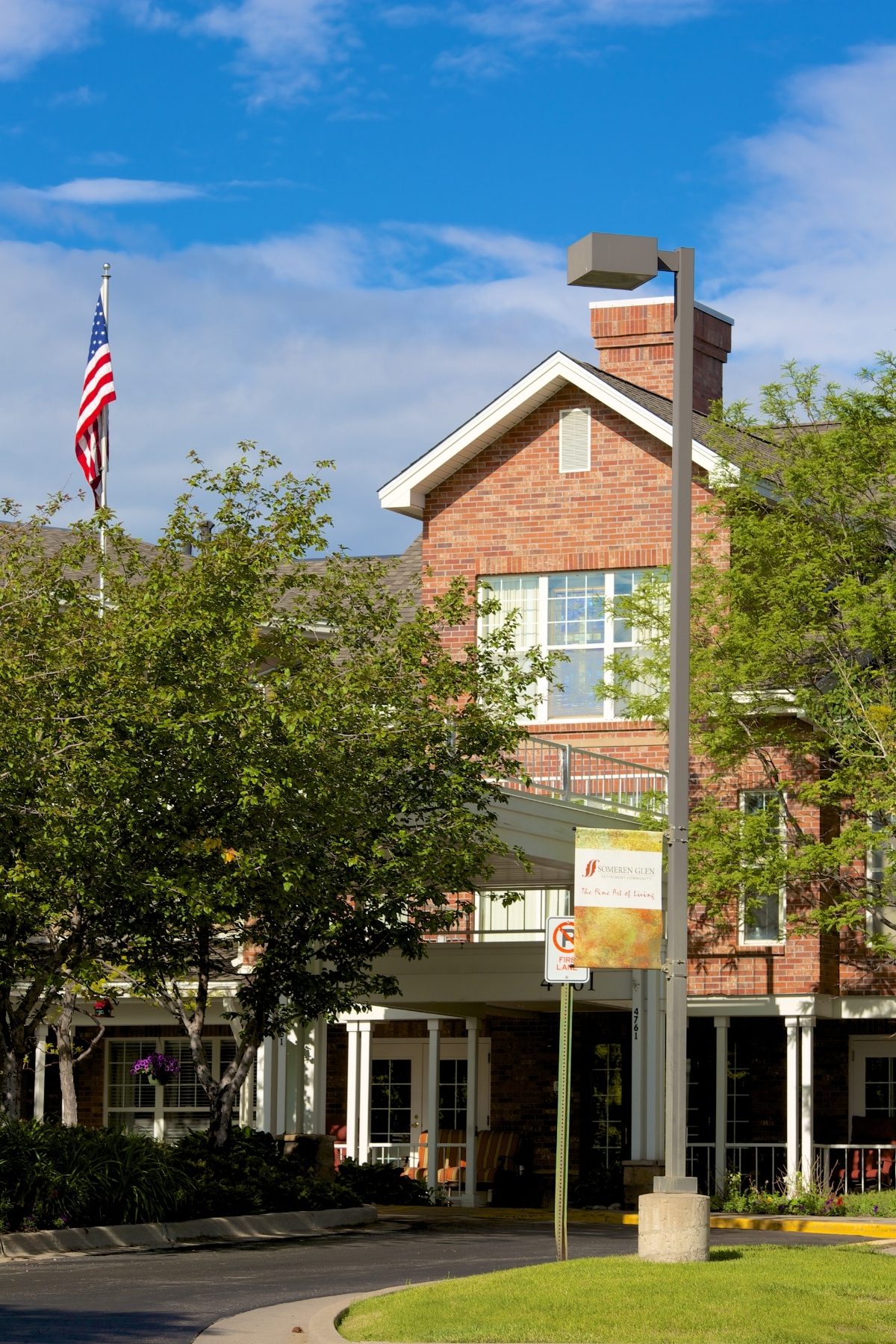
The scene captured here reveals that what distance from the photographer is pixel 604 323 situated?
34562 mm

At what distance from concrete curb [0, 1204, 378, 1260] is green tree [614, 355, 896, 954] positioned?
22.1 ft

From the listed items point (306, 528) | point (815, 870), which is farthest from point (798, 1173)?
point (306, 528)

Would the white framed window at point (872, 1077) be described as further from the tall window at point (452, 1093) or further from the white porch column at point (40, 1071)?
the white porch column at point (40, 1071)

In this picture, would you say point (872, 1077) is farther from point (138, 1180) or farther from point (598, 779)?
point (138, 1180)

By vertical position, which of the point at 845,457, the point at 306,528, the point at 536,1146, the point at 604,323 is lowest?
the point at 536,1146

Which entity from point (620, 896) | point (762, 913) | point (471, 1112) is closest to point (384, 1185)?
point (471, 1112)

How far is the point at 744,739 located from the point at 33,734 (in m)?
11.3

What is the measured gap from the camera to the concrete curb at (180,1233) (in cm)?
1814

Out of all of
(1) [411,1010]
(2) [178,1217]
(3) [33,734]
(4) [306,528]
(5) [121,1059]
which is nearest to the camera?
(3) [33,734]

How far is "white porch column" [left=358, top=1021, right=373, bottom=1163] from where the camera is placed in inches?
1158

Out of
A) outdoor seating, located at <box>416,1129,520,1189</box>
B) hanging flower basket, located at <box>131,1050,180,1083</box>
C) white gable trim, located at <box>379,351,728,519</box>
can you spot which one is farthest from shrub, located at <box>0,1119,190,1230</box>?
white gable trim, located at <box>379,351,728,519</box>

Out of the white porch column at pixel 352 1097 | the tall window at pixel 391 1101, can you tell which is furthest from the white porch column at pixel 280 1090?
the tall window at pixel 391 1101

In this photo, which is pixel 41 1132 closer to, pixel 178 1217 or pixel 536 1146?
pixel 178 1217

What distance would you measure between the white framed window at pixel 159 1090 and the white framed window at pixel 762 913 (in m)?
9.45
